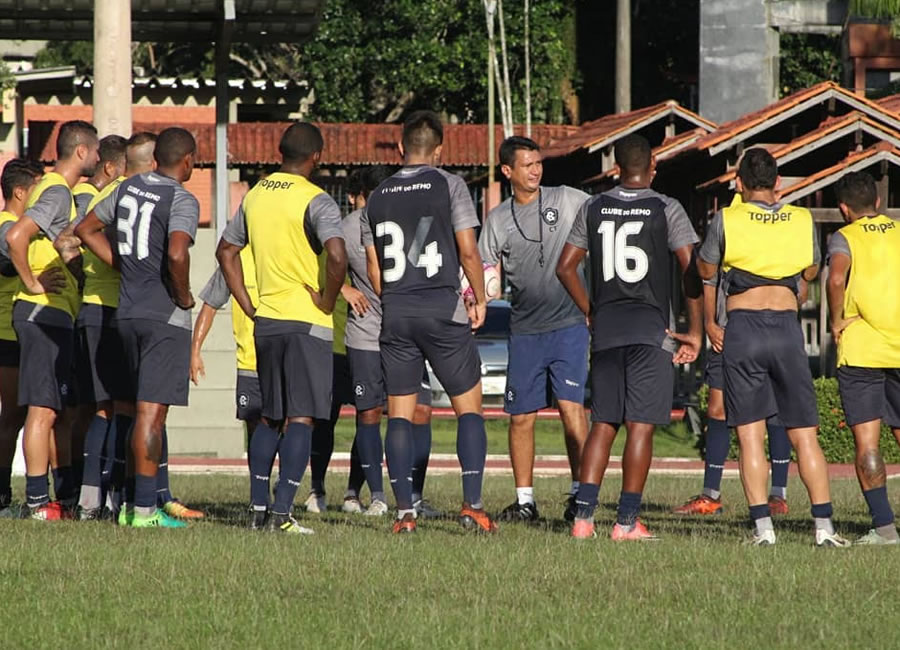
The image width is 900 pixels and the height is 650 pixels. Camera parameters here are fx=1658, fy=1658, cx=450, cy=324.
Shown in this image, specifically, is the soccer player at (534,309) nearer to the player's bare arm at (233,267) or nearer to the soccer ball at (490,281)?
the soccer ball at (490,281)

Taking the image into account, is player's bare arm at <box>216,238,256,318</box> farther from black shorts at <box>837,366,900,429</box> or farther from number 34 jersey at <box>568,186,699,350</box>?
black shorts at <box>837,366,900,429</box>

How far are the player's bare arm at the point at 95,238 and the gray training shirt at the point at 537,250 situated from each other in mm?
2415

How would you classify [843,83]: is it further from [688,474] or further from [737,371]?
[737,371]

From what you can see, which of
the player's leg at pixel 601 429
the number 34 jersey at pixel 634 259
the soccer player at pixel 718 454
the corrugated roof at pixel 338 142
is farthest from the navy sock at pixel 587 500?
the corrugated roof at pixel 338 142

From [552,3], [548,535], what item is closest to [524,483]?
[548,535]

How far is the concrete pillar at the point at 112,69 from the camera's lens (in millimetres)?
15312

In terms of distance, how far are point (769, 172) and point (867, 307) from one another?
118cm

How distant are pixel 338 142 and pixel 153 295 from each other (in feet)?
96.3

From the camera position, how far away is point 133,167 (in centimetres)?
1041

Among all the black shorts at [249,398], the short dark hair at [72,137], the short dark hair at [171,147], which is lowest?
the black shorts at [249,398]

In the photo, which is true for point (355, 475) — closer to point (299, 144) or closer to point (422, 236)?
point (422, 236)

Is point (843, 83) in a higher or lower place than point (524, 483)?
higher

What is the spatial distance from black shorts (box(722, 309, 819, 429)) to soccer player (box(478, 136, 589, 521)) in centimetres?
159

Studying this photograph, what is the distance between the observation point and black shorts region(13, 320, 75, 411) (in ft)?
35.8
